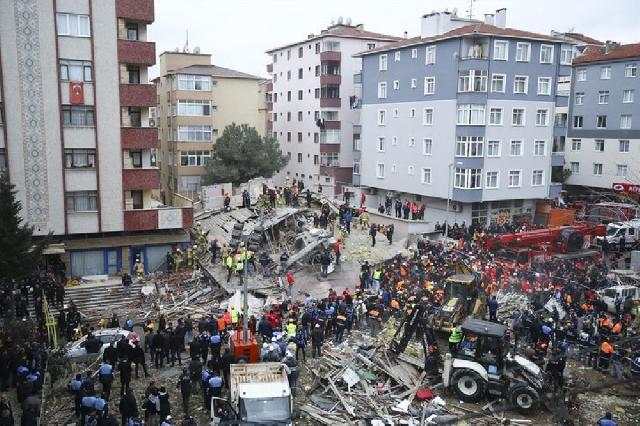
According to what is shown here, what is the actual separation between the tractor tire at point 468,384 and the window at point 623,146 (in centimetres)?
4638

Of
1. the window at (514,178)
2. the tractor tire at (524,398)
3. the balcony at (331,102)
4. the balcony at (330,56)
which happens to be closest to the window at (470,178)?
the window at (514,178)

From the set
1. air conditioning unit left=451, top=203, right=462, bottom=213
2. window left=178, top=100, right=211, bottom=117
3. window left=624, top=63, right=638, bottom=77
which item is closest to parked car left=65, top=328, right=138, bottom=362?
air conditioning unit left=451, top=203, right=462, bottom=213

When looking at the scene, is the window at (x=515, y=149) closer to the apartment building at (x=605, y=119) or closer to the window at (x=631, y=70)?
the apartment building at (x=605, y=119)

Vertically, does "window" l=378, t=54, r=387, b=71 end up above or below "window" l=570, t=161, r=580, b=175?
above

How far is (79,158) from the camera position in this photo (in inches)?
1324

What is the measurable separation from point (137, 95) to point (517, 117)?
1171 inches

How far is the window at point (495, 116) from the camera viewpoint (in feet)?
147

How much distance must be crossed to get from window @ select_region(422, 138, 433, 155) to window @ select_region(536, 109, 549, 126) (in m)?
9.10

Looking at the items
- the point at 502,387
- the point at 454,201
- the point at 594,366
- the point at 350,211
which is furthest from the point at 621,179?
the point at 502,387

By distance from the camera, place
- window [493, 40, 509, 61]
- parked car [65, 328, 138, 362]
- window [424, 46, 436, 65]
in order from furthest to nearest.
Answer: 1. window [424, 46, 436, 65]
2. window [493, 40, 509, 61]
3. parked car [65, 328, 138, 362]

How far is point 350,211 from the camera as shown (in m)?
42.3

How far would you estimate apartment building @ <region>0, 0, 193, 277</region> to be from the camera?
1236 inches

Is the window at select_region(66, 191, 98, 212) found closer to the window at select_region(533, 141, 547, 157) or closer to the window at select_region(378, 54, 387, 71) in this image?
the window at select_region(378, 54, 387, 71)

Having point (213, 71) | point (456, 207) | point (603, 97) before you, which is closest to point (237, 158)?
point (213, 71)
